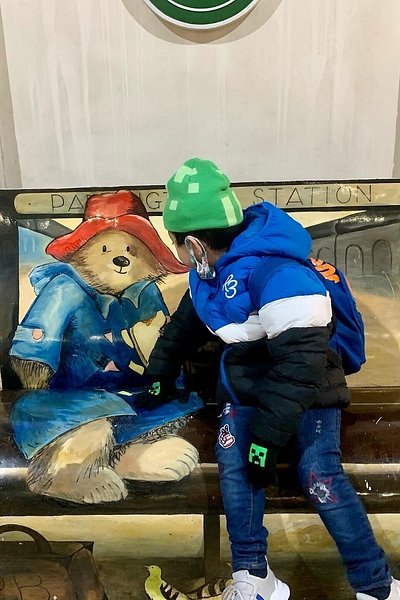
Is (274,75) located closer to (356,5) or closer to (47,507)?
(356,5)

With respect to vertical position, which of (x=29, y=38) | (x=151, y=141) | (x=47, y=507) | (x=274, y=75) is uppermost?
(x=29, y=38)

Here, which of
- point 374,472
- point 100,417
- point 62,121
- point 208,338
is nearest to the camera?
point 374,472

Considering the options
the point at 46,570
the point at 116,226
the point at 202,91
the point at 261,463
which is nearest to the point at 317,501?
the point at 261,463

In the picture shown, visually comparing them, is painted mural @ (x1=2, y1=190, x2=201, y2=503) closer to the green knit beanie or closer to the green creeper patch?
the green creeper patch

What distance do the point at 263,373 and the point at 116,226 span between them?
2.16ft

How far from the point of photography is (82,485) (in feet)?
4.39

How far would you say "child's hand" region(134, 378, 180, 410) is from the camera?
1575 mm

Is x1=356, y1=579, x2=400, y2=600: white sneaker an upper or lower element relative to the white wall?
lower

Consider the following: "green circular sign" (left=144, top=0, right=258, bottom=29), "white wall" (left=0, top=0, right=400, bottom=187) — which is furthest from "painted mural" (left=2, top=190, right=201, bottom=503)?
"green circular sign" (left=144, top=0, right=258, bottom=29)

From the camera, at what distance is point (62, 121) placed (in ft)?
6.23

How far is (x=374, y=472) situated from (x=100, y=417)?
620 millimetres

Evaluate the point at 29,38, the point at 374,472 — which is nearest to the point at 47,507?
the point at 374,472

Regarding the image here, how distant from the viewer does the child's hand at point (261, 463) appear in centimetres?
123

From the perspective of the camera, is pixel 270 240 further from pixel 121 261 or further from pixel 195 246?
pixel 121 261
